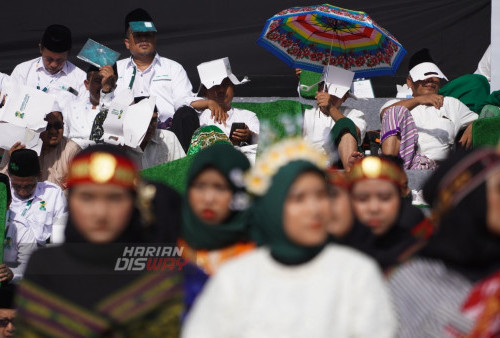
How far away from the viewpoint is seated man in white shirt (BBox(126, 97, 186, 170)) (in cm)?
925

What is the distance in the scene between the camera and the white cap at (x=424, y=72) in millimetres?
10227

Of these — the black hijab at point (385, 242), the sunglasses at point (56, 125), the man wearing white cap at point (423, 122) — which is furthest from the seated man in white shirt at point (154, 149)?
the black hijab at point (385, 242)

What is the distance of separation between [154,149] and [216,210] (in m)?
4.78

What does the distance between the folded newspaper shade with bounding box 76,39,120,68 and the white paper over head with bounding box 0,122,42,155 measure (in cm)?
116

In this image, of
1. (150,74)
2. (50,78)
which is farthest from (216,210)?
(50,78)

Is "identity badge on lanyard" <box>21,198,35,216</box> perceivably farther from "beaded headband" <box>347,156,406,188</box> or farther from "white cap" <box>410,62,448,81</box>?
"beaded headband" <box>347,156,406,188</box>

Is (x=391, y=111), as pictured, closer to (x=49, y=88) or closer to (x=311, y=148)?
(x=49, y=88)

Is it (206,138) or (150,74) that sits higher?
(150,74)

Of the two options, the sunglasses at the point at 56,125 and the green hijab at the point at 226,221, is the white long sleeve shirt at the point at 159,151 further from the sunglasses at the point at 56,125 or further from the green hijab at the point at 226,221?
the green hijab at the point at 226,221

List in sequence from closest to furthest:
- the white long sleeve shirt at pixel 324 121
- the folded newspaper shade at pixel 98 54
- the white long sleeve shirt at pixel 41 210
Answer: the white long sleeve shirt at pixel 41 210, the white long sleeve shirt at pixel 324 121, the folded newspaper shade at pixel 98 54

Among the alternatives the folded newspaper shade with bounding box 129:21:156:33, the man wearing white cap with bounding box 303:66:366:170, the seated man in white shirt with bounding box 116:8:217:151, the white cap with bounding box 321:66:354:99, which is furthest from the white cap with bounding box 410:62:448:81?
the folded newspaper shade with bounding box 129:21:156:33

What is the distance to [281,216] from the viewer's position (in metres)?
3.68

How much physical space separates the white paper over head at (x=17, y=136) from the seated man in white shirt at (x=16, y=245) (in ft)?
2.57

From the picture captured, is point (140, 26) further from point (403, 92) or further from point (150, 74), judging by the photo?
point (403, 92)
